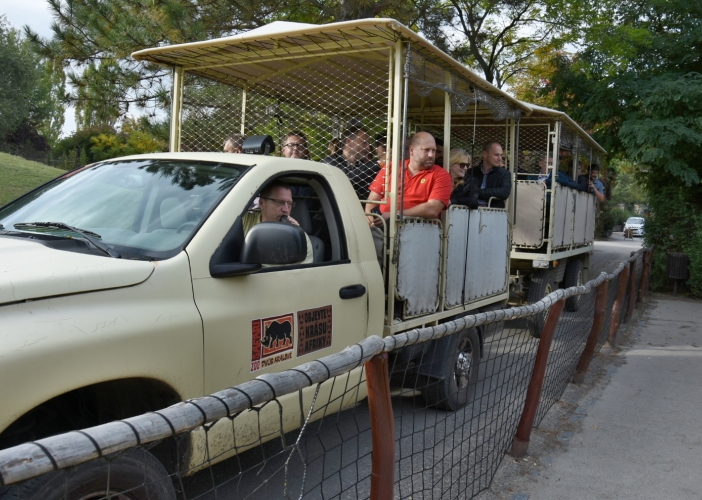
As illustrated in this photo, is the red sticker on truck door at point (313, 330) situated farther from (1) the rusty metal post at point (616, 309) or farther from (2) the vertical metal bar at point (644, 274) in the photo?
(2) the vertical metal bar at point (644, 274)

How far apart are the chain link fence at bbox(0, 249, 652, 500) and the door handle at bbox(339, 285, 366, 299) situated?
0.46 meters

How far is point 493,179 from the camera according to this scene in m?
7.37

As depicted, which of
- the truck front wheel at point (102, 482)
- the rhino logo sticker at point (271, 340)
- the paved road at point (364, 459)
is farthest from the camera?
the paved road at point (364, 459)

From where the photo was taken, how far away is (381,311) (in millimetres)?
4223

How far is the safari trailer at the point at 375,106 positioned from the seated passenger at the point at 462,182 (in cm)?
15

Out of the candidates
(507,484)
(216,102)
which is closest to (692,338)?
(507,484)

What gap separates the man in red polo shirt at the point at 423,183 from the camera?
16.6ft

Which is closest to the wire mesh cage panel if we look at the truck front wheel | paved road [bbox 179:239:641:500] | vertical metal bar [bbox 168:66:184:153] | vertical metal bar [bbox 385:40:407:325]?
vertical metal bar [bbox 168:66:184:153]

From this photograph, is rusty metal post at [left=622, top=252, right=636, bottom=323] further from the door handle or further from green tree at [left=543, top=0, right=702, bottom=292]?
the door handle

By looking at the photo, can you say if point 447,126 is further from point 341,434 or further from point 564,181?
point 564,181

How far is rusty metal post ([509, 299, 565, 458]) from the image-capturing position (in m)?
4.33

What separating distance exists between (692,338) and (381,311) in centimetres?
675

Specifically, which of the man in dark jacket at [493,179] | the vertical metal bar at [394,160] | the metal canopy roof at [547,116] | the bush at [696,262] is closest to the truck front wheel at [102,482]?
the vertical metal bar at [394,160]

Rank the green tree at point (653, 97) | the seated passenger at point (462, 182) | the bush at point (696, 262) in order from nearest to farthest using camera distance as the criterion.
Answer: the seated passenger at point (462, 182) < the green tree at point (653, 97) < the bush at point (696, 262)
